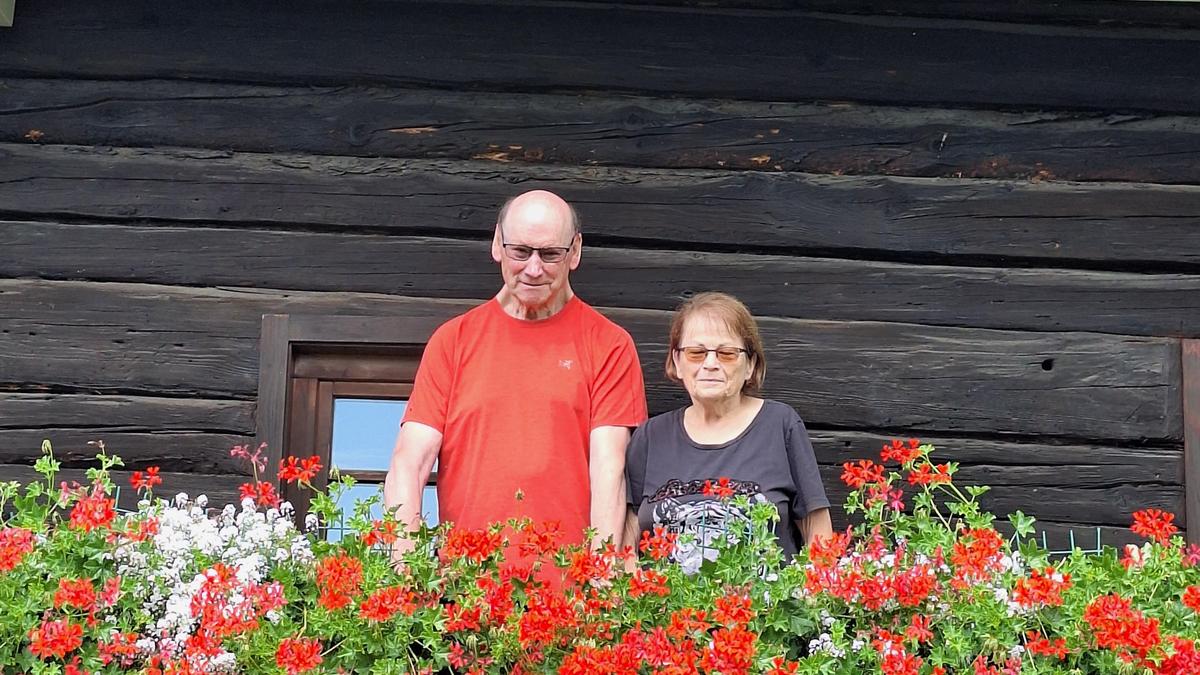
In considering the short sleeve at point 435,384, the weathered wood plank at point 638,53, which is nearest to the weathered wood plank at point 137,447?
the short sleeve at point 435,384

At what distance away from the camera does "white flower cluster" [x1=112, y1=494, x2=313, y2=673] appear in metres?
2.69

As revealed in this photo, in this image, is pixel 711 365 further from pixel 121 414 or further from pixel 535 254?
pixel 121 414

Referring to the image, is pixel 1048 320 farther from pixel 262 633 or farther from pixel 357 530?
pixel 262 633

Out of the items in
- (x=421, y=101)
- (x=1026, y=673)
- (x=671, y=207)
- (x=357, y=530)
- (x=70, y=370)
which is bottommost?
(x=1026, y=673)

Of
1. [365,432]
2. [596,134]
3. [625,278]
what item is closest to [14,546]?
[365,432]

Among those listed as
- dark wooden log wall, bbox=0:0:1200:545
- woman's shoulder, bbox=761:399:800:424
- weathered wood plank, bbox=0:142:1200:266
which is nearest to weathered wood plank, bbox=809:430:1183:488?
dark wooden log wall, bbox=0:0:1200:545

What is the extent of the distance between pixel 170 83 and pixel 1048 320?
2.56m

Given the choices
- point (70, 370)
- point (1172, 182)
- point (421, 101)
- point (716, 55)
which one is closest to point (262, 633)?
point (70, 370)

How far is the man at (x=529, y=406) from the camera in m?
3.43

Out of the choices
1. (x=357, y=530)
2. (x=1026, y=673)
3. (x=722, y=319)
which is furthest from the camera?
(x=722, y=319)

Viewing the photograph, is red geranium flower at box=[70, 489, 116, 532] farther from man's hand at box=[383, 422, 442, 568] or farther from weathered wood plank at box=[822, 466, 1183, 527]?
weathered wood plank at box=[822, 466, 1183, 527]

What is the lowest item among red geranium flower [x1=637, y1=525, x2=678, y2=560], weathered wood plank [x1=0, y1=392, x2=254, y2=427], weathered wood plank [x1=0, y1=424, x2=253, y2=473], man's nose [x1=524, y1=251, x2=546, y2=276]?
red geranium flower [x1=637, y1=525, x2=678, y2=560]

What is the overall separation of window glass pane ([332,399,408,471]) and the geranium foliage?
141 cm

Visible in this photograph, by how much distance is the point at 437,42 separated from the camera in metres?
4.27
